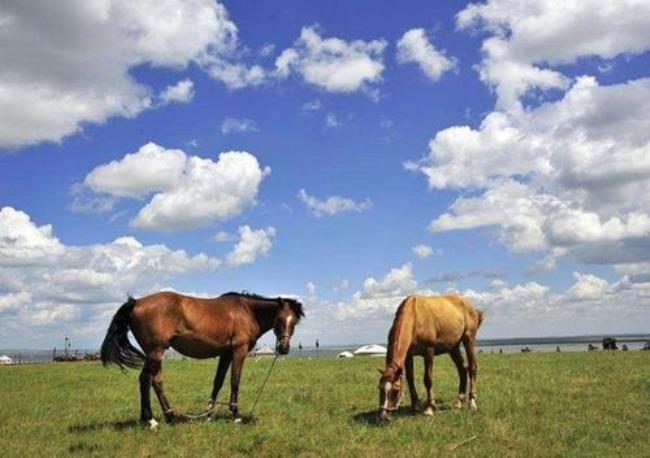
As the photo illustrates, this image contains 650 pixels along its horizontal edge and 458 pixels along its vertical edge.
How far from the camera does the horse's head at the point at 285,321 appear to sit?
1564cm

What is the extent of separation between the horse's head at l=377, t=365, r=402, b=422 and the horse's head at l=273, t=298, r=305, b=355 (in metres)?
2.68

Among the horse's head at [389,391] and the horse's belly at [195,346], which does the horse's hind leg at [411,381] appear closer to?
the horse's head at [389,391]

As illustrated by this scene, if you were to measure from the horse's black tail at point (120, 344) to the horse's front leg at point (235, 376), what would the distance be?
2.12 m

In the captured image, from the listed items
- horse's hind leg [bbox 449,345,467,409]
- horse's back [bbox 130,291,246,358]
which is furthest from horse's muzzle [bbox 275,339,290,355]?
horse's hind leg [bbox 449,345,467,409]

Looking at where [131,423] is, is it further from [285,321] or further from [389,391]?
[389,391]

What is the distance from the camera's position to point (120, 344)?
49.0 ft

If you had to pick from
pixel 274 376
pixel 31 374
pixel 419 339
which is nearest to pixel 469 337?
pixel 419 339

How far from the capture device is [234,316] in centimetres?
1559

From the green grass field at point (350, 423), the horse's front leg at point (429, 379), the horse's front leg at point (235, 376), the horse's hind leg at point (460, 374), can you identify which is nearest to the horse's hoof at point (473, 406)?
the green grass field at point (350, 423)

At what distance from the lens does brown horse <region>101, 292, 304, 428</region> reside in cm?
1435

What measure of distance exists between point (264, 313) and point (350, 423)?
355 cm

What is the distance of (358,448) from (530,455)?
9.98ft

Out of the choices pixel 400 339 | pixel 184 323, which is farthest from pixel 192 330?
pixel 400 339

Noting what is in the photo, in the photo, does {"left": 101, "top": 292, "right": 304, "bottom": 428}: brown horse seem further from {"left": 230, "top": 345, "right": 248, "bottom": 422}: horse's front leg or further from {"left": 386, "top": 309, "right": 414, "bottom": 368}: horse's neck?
{"left": 386, "top": 309, "right": 414, "bottom": 368}: horse's neck
